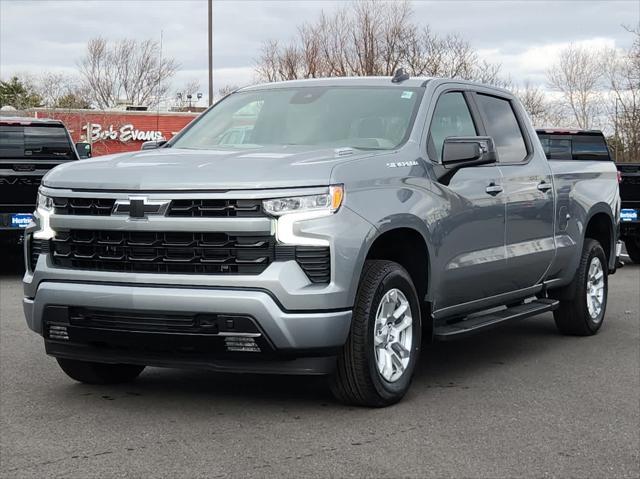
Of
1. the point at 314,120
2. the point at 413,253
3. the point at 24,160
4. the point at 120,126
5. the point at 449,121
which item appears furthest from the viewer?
the point at 120,126

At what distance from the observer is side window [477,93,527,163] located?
24.5 ft

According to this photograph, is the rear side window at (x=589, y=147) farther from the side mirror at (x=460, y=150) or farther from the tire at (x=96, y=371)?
the tire at (x=96, y=371)

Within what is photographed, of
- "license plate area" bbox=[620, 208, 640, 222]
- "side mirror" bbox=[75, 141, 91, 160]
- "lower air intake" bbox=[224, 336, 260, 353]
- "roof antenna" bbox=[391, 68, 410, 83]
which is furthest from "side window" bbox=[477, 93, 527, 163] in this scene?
"license plate area" bbox=[620, 208, 640, 222]

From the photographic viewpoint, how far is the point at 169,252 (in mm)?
5359

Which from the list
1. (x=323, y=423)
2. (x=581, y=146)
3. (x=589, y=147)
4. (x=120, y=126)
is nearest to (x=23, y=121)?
(x=581, y=146)

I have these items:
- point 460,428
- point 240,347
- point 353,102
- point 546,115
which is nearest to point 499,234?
point 353,102

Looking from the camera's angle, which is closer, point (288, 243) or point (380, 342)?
point (288, 243)

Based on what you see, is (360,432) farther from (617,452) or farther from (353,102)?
(353,102)

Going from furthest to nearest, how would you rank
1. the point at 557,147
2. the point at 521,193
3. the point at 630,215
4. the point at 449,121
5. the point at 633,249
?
1. the point at 633,249
2. the point at 557,147
3. the point at 630,215
4. the point at 521,193
5. the point at 449,121

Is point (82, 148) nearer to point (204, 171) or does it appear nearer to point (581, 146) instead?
point (581, 146)

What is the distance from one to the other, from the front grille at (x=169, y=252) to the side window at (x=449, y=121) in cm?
167

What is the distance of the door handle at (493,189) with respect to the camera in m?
6.86

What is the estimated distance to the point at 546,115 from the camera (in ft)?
172

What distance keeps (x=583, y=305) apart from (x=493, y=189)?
83.2 inches
